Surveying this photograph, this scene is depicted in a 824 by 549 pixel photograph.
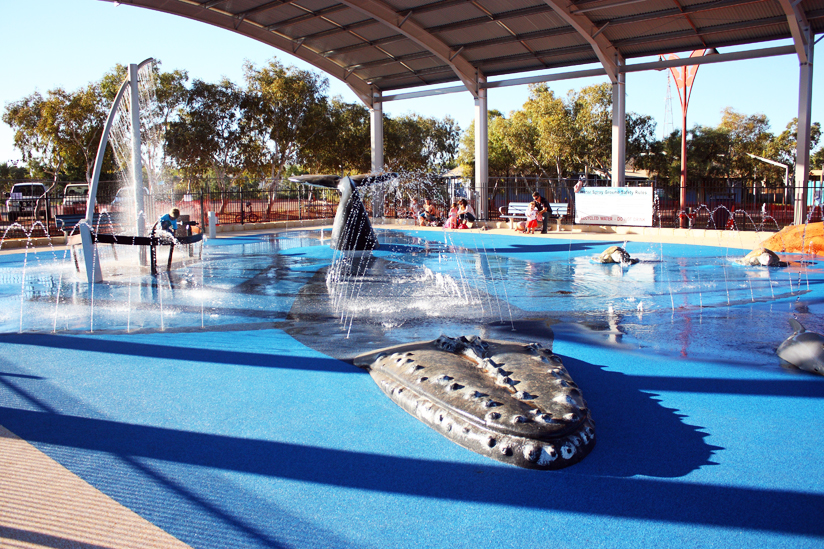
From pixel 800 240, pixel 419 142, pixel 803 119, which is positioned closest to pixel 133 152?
pixel 800 240

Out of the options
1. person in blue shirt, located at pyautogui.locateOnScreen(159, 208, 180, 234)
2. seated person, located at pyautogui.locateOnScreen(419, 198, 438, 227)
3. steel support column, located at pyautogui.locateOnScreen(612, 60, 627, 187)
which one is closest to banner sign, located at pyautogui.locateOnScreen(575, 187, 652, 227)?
steel support column, located at pyautogui.locateOnScreen(612, 60, 627, 187)

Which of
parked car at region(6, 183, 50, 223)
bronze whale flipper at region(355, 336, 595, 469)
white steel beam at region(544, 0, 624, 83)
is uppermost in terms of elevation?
white steel beam at region(544, 0, 624, 83)

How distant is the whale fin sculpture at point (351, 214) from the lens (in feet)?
48.4

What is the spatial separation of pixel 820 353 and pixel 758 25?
1764 centimetres

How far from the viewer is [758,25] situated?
18.9m

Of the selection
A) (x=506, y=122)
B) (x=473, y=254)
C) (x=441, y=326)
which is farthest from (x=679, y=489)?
(x=506, y=122)

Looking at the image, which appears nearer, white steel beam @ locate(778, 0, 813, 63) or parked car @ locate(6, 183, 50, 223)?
white steel beam @ locate(778, 0, 813, 63)

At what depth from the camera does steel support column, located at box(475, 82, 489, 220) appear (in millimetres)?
25375

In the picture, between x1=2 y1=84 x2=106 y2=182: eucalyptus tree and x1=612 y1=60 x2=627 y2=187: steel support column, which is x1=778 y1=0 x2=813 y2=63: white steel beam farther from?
x1=2 y1=84 x2=106 y2=182: eucalyptus tree

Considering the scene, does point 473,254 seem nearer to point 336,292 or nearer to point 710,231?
point 336,292

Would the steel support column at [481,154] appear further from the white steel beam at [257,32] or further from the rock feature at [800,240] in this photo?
the rock feature at [800,240]

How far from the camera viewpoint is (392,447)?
400 cm

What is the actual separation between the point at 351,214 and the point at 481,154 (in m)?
12.0

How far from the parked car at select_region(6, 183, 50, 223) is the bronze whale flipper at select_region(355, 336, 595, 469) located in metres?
20.3
